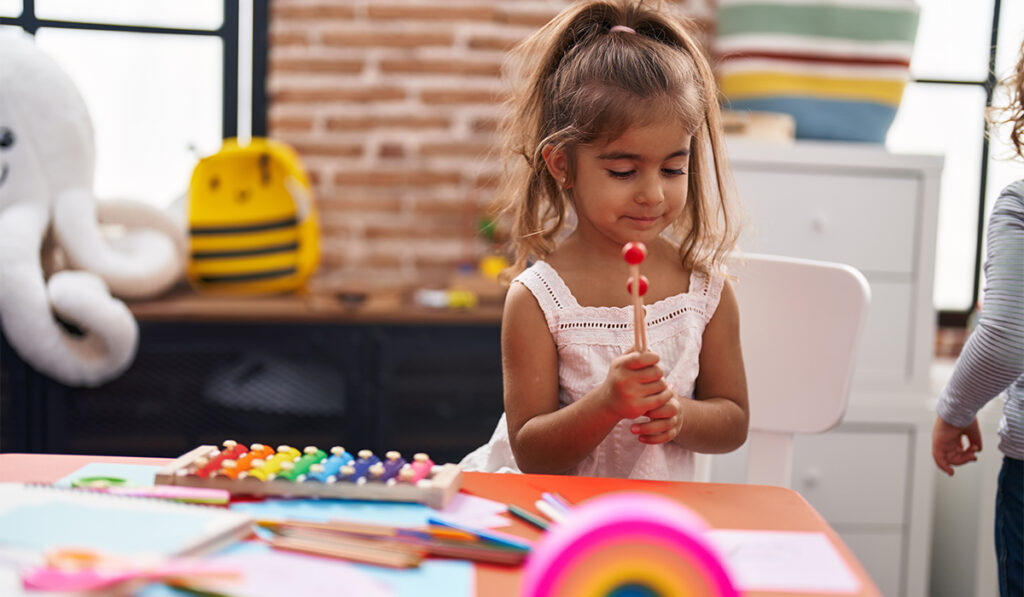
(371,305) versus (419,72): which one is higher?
(419,72)

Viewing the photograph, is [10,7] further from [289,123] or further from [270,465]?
[270,465]

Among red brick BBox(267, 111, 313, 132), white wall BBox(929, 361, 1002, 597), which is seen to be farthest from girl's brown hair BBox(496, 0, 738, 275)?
red brick BBox(267, 111, 313, 132)

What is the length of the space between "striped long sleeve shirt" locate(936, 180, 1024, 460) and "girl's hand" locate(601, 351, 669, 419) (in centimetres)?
48

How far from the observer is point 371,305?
6.24 ft

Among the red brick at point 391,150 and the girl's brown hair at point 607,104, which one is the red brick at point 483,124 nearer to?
the red brick at point 391,150

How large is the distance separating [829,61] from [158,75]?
1.69 metres

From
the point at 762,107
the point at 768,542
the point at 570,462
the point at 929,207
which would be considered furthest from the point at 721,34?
the point at 768,542

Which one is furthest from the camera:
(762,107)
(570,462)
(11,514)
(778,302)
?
(762,107)

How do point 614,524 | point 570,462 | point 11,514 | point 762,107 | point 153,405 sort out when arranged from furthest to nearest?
point 762,107, point 153,405, point 570,462, point 11,514, point 614,524

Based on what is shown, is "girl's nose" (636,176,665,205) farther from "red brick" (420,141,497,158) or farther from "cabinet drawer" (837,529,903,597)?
"red brick" (420,141,497,158)

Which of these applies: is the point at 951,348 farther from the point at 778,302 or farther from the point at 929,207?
the point at 778,302

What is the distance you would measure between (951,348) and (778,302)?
153cm

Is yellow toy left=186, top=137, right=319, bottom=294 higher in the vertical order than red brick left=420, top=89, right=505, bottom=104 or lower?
lower

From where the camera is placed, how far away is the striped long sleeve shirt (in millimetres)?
980
